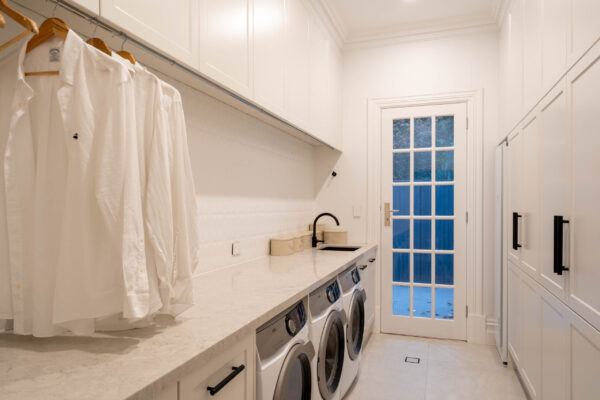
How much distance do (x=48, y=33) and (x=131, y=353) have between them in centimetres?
81

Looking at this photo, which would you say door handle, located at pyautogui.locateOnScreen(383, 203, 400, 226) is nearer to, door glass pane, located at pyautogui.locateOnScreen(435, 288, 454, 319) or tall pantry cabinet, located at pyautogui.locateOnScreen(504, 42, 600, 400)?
door glass pane, located at pyautogui.locateOnScreen(435, 288, 454, 319)

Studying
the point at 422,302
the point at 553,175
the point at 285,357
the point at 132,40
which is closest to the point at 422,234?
the point at 422,302

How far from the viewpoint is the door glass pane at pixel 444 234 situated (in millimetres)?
3480

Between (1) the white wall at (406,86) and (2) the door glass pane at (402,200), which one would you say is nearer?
(1) the white wall at (406,86)

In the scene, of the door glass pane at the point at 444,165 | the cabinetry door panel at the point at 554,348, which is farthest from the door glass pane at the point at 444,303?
the cabinetry door panel at the point at 554,348

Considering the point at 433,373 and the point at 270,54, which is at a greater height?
the point at 270,54

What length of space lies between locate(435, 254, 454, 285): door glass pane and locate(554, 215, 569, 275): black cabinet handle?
6.63 feet

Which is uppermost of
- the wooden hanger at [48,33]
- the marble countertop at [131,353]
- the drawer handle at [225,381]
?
the wooden hanger at [48,33]

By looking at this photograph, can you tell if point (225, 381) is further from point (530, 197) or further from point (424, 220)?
point (424, 220)

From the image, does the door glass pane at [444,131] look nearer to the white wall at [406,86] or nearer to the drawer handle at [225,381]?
the white wall at [406,86]

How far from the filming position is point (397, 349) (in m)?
3.19

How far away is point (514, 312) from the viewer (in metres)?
2.54

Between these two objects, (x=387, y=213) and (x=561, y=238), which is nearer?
(x=561, y=238)

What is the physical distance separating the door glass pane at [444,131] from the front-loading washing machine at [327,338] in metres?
2.01
